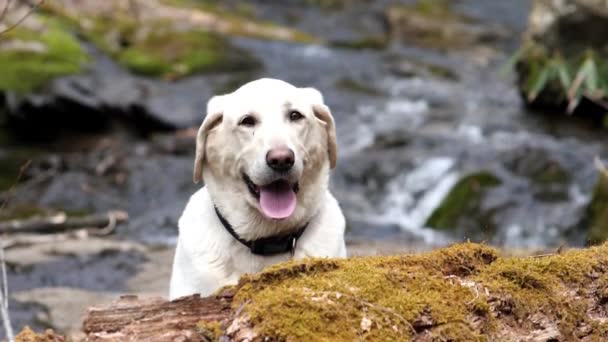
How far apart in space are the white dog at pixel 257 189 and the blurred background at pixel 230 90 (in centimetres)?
306

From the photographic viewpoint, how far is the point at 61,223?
9.98 m

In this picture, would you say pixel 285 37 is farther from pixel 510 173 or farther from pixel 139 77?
pixel 510 173

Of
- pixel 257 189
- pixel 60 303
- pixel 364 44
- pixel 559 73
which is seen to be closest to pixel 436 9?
pixel 364 44

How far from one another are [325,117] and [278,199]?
54 cm

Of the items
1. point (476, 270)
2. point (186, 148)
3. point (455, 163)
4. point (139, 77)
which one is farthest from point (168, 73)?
point (476, 270)

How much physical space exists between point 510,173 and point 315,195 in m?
7.53

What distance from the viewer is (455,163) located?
11648 millimetres

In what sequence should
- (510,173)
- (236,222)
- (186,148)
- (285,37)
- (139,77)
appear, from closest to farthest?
(236,222)
(510,173)
(186,148)
(139,77)
(285,37)

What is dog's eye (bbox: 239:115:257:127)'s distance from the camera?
384 centimetres

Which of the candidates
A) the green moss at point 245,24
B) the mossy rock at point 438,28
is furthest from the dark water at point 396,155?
the mossy rock at point 438,28

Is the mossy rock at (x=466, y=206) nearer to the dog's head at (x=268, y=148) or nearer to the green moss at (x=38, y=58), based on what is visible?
the dog's head at (x=268, y=148)

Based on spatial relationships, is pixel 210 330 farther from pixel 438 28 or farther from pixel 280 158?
pixel 438 28

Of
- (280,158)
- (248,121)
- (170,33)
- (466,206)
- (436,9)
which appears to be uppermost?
(248,121)

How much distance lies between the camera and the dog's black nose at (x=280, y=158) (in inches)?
143
